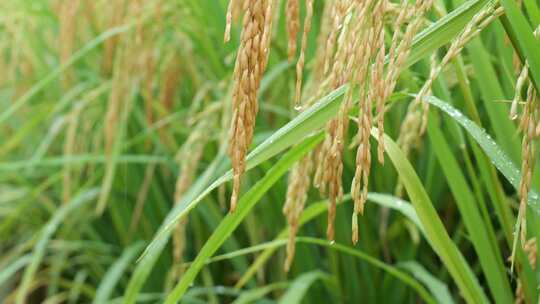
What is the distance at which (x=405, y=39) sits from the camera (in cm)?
79

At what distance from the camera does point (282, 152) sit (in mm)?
1859

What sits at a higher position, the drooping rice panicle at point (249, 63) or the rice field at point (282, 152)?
the drooping rice panicle at point (249, 63)

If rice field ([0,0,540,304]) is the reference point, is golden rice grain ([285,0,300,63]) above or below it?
above

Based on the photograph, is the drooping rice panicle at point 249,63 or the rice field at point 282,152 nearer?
the drooping rice panicle at point 249,63

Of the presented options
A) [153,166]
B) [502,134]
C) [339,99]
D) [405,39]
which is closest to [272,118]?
[153,166]

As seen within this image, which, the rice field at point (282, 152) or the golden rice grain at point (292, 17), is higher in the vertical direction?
the golden rice grain at point (292, 17)

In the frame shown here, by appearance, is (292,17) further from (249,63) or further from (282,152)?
(282,152)

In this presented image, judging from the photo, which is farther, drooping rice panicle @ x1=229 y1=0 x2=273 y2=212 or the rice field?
the rice field

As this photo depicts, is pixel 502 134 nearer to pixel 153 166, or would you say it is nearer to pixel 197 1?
pixel 197 1

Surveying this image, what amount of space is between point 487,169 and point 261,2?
0.50 meters

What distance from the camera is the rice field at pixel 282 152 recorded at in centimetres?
86

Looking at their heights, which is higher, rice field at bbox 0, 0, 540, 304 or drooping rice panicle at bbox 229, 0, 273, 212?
drooping rice panicle at bbox 229, 0, 273, 212

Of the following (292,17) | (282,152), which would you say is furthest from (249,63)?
(282,152)

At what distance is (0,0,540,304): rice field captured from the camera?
0.86 metres
